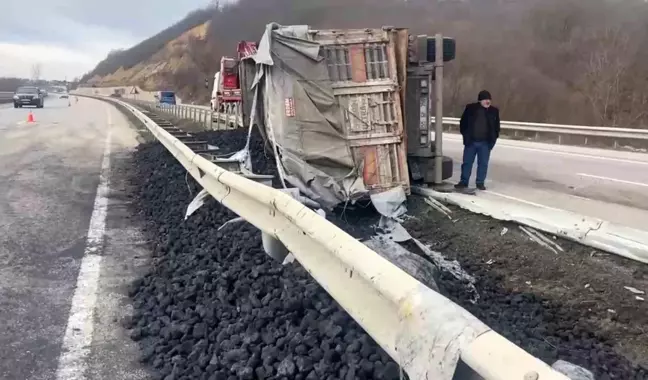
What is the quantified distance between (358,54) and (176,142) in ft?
9.11

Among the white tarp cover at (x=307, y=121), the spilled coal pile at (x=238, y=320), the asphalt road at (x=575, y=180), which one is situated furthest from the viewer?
the asphalt road at (x=575, y=180)

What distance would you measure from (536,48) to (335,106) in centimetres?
3557

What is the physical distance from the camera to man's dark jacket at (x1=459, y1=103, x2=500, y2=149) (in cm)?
982

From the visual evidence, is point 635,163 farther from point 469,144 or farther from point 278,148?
point 278,148

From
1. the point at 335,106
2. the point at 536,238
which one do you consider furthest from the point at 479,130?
the point at 536,238

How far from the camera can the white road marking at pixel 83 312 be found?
3381mm

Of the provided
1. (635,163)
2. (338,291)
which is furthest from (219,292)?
(635,163)

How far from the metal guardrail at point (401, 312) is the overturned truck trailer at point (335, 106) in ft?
15.5

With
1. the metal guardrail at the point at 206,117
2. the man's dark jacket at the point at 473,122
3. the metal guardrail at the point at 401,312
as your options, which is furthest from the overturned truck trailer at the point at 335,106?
the metal guardrail at the point at 206,117

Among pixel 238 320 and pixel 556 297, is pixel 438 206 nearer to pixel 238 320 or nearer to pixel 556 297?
pixel 556 297

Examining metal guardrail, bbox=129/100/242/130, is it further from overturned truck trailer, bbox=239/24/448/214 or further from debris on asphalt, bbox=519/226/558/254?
debris on asphalt, bbox=519/226/558/254

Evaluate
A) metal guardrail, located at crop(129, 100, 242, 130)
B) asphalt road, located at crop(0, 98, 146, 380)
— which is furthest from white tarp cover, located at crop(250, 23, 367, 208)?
metal guardrail, located at crop(129, 100, 242, 130)

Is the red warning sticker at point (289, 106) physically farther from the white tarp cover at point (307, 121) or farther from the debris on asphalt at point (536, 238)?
the debris on asphalt at point (536, 238)

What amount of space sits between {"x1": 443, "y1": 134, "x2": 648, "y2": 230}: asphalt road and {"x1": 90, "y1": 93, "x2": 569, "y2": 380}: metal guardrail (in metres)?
5.57
